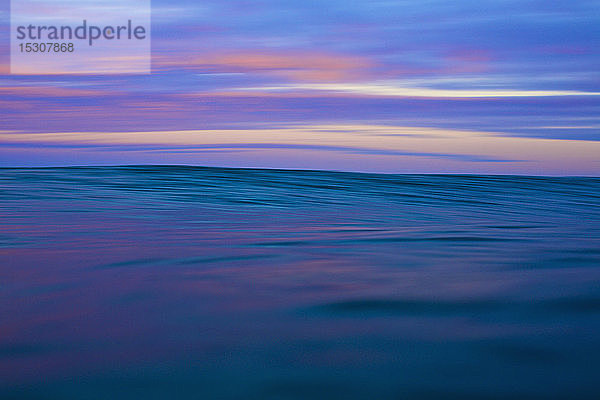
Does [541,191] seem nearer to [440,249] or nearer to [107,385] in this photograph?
[440,249]

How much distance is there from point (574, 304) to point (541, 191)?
441 inches

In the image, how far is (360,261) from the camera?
123 inches

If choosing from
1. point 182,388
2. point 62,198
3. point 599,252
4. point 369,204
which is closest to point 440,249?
point 599,252

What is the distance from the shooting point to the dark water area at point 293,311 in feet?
4.72

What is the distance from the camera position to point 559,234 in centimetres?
473

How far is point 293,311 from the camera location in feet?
6.86

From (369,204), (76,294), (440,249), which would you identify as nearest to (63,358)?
(76,294)

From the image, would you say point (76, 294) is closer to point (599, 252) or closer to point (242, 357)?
point (242, 357)

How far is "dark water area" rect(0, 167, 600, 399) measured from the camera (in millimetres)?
1438

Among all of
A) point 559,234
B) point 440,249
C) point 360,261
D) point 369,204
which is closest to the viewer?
point 360,261

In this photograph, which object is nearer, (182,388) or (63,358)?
(182,388)

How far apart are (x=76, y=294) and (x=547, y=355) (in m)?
1.72

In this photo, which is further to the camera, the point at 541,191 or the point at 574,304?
the point at 541,191

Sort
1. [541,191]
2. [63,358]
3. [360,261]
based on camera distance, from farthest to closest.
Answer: [541,191] < [360,261] < [63,358]
